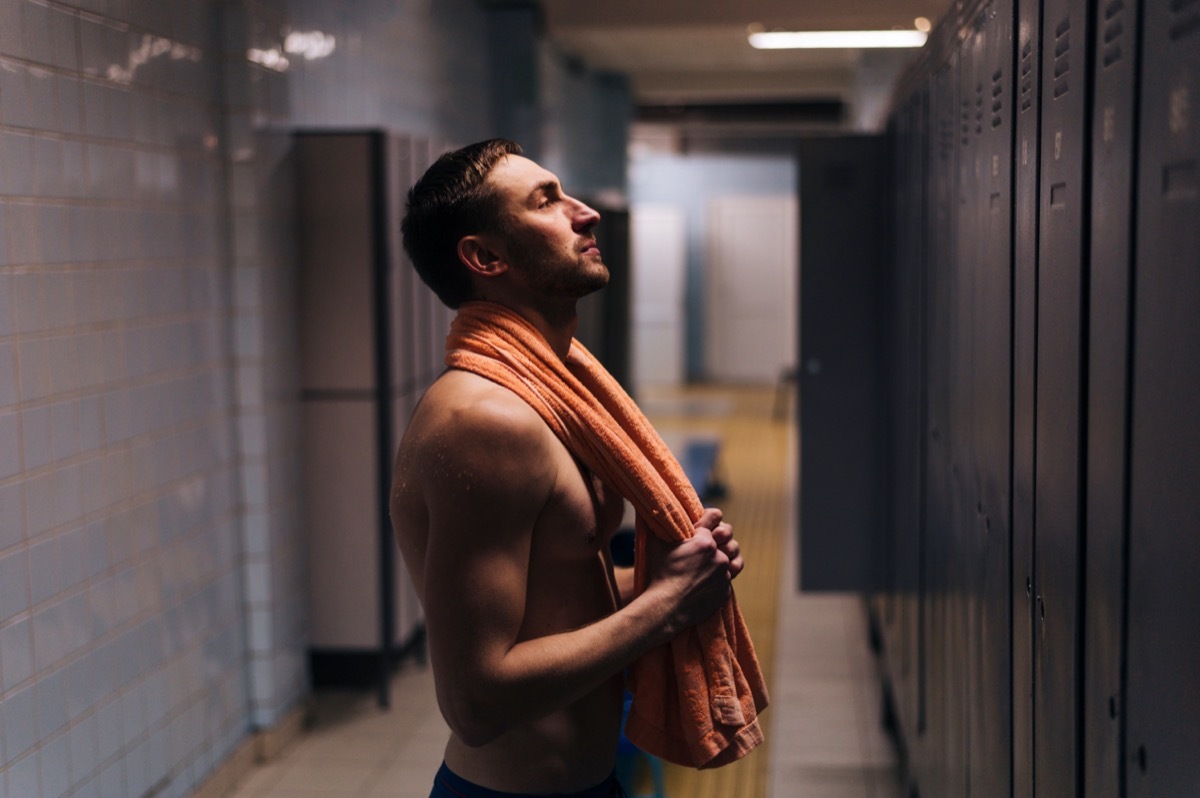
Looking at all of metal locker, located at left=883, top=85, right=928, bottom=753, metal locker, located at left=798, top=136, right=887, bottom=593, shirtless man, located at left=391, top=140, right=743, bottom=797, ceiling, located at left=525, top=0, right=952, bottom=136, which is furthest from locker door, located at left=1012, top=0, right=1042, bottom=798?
ceiling, located at left=525, top=0, right=952, bottom=136

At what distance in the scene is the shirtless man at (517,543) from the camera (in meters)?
1.40

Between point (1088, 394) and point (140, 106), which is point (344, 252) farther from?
point (1088, 394)

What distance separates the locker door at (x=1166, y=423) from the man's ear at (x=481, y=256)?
74 cm

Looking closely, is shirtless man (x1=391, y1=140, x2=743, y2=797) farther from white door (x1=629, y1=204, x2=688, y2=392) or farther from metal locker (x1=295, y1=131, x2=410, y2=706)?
white door (x1=629, y1=204, x2=688, y2=392)

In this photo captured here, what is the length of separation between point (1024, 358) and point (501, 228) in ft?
2.28

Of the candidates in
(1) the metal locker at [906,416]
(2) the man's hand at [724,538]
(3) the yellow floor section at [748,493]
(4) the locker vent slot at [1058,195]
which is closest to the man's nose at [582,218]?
(2) the man's hand at [724,538]

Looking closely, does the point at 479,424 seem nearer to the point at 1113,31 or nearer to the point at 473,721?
the point at 473,721

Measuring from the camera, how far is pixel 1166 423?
105 cm

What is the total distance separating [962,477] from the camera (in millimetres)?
2250

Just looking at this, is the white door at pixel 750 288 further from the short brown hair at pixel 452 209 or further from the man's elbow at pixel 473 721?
the man's elbow at pixel 473 721

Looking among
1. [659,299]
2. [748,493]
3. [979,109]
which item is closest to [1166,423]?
[979,109]

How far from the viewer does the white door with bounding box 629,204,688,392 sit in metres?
14.3

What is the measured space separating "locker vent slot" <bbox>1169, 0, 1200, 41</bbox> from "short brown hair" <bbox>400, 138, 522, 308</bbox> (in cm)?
80

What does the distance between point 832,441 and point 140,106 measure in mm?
2588
